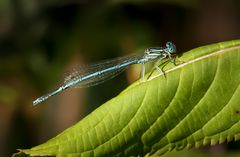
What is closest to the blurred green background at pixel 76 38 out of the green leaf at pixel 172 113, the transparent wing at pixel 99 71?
the transparent wing at pixel 99 71


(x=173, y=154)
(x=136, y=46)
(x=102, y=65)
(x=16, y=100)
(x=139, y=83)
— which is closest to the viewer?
(x=139, y=83)

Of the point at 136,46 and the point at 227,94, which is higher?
the point at 136,46

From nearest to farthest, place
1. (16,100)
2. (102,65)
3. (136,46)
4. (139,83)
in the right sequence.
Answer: (139,83) < (102,65) < (136,46) < (16,100)

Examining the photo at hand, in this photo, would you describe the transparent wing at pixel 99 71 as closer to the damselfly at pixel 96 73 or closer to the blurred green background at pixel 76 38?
the damselfly at pixel 96 73

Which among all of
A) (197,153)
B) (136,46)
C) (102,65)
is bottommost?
(197,153)

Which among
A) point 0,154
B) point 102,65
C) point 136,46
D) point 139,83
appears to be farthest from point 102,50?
point 139,83

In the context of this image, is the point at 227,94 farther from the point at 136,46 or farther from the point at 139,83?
the point at 136,46

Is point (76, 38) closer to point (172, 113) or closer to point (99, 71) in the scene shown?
point (99, 71)

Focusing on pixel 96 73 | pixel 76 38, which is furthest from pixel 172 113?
pixel 76 38
